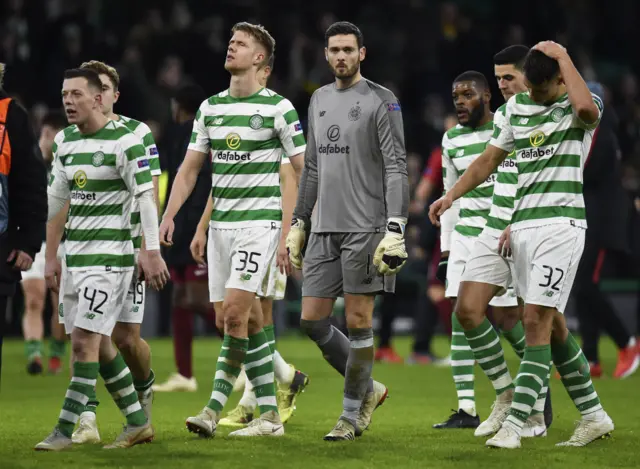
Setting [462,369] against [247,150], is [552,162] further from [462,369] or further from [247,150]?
[462,369]

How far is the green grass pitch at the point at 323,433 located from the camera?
641 centimetres

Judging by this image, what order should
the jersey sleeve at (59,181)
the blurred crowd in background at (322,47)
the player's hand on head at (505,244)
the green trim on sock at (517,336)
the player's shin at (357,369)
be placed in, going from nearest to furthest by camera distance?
the jersey sleeve at (59,181), the player's hand on head at (505,244), the player's shin at (357,369), the green trim on sock at (517,336), the blurred crowd in background at (322,47)

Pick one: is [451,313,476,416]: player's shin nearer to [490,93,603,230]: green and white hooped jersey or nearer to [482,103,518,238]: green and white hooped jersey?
[482,103,518,238]: green and white hooped jersey

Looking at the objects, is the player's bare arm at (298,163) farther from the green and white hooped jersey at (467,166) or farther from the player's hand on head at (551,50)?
the player's hand on head at (551,50)

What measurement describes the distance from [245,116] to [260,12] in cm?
1267

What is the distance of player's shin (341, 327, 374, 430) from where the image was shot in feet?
23.9

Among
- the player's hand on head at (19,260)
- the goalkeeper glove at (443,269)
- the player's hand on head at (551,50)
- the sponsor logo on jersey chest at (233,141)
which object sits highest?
the player's hand on head at (551,50)

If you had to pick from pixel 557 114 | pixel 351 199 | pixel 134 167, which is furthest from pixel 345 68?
pixel 134 167

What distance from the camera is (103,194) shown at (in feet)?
22.8

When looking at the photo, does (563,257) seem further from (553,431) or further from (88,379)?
(88,379)

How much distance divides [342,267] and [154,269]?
1089mm

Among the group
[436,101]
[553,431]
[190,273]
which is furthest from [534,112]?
[436,101]

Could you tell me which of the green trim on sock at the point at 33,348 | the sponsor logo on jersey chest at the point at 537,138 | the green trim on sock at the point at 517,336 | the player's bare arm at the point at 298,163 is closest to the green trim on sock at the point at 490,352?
the green trim on sock at the point at 517,336

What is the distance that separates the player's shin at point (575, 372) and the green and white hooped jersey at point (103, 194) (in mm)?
2401
